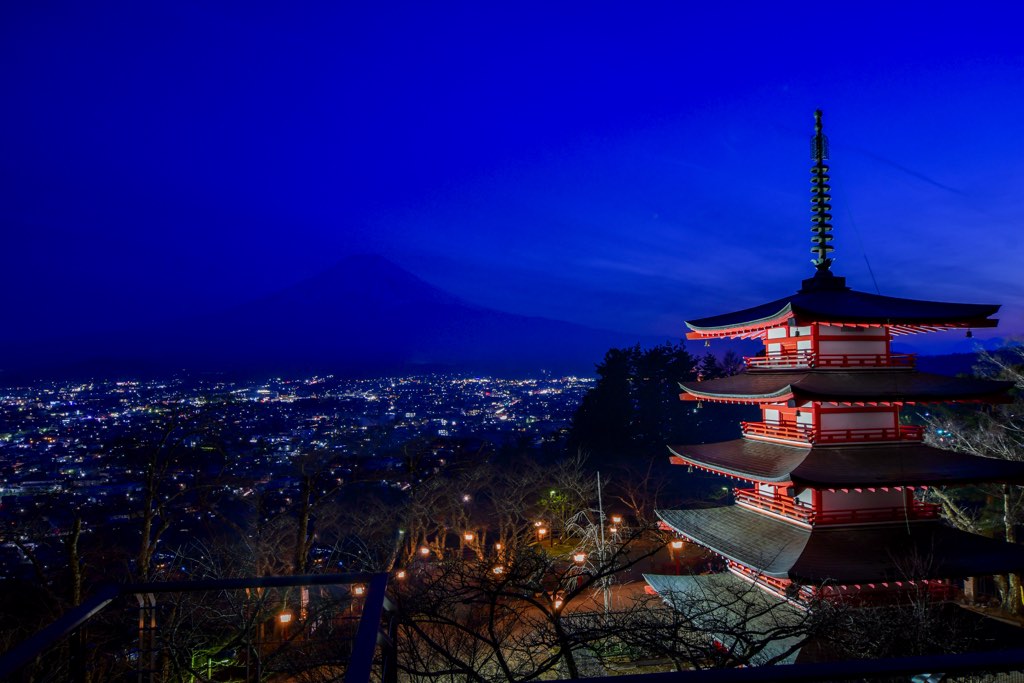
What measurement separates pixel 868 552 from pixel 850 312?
4.01 m

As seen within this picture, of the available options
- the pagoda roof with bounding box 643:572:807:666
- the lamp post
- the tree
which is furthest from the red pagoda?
the lamp post

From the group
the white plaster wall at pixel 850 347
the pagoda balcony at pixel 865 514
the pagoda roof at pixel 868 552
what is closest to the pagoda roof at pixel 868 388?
the white plaster wall at pixel 850 347

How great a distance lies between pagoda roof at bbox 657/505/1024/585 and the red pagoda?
0.02m

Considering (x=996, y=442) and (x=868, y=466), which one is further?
(x=996, y=442)

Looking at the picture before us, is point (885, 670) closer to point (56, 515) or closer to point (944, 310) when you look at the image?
point (944, 310)

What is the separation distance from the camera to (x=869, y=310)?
10.6m

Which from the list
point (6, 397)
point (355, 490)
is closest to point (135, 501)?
point (355, 490)

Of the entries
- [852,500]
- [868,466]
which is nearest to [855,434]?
[868,466]

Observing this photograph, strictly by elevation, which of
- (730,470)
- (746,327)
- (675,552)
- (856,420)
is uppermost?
(746,327)

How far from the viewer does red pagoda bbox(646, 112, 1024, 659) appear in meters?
9.55

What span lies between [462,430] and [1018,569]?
28.7m

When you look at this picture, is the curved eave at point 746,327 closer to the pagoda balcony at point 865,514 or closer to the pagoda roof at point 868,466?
the pagoda roof at point 868,466

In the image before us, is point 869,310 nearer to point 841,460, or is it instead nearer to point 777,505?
point 841,460

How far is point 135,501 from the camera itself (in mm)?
A: 19328
